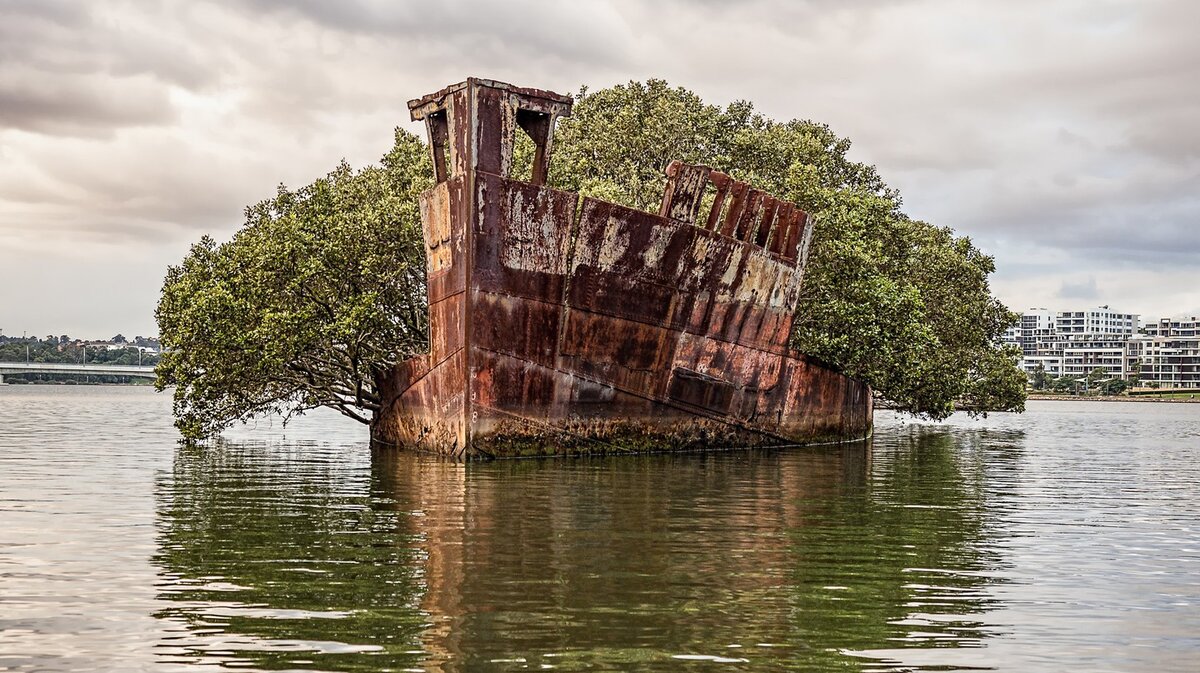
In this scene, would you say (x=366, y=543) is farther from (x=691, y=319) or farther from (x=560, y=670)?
(x=691, y=319)

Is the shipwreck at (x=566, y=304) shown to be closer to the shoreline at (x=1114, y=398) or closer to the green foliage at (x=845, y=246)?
the green foliage at (x=845, y=246)

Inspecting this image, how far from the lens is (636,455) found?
88.5 ft

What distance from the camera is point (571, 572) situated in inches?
445

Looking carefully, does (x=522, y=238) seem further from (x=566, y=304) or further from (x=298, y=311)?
(x=298, y=311)

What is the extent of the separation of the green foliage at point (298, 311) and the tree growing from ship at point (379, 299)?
0.15 feet

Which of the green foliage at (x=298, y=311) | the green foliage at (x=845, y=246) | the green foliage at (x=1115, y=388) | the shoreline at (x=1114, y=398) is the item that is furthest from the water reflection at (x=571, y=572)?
the green foliage at (x=1115, y=388)

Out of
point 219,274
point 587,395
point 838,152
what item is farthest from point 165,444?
point 838,152

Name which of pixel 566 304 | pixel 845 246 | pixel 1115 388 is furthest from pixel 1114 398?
pixel 566 304

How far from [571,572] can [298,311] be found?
2125cm

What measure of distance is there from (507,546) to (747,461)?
14385 mm

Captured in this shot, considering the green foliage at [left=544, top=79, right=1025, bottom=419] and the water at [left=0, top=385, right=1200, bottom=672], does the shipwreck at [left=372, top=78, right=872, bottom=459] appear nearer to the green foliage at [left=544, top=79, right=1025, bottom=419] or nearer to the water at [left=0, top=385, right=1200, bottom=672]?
the water at [left=0, top=385, right=1200, bottom=672]

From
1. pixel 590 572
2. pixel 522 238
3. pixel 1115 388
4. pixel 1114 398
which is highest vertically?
pixel 522 238

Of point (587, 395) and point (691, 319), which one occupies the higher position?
point (691, 319)

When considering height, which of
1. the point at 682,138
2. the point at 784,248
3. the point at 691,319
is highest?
the point at 682,138
